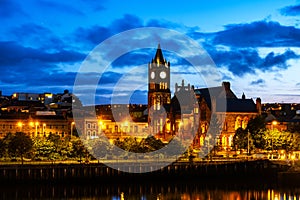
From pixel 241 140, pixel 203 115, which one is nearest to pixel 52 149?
pixel 241 140

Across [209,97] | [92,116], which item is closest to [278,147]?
[209,97]

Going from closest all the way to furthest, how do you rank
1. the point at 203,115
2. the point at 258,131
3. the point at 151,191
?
the point at 151,191
the point at 258,131
the point at 203,115

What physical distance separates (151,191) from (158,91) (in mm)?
83427

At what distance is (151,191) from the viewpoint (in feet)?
250

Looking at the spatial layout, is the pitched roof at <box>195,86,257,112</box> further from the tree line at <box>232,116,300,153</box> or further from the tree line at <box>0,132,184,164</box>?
the tree line at <box>0,132,184,164</box>

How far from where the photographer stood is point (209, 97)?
134625mm

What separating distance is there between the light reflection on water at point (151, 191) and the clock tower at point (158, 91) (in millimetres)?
70853

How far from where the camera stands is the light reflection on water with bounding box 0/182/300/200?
70.5 m

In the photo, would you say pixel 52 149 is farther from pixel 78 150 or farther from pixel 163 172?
pixel 163 172

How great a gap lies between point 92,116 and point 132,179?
6501cm

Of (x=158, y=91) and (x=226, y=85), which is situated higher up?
(x=226, y=85)

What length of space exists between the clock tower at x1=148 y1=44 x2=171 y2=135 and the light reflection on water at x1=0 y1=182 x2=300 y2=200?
232 feet

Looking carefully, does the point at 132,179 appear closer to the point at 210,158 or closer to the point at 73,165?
the point at 73,165

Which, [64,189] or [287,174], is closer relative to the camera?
[64,189]
